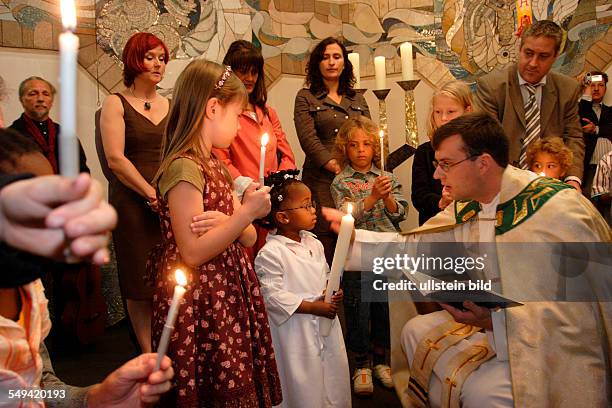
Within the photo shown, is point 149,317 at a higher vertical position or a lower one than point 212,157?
lower

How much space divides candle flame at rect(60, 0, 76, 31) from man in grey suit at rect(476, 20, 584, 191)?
3959mm

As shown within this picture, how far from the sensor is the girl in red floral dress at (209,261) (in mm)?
2389

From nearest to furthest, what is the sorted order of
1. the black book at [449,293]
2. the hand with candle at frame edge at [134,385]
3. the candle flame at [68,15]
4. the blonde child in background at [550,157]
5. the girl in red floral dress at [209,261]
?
the candle flame at [68,15]
the hand with candle at frame edge at [134,385]
the girl in red floral dress at [209,261]
the black book at [449,293]
the blonde child in background at [550,157]

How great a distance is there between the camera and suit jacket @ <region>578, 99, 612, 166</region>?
5742 millimetres

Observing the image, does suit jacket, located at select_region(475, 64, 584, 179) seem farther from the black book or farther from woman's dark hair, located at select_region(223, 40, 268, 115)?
the black book

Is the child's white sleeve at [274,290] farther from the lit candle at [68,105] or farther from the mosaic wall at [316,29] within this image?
the mosaic wall at [316,29]

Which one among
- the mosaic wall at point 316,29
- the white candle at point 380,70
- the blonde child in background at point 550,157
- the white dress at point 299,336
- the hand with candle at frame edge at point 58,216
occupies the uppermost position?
the mosaic wall at point 316,29

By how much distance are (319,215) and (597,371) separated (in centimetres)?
220

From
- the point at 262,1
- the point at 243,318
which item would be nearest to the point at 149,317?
the point at 243,318

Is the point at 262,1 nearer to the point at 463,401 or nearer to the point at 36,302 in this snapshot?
the point at 463,401

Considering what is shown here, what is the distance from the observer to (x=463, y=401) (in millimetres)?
2709

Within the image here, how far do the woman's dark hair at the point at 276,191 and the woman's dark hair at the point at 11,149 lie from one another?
2187mm

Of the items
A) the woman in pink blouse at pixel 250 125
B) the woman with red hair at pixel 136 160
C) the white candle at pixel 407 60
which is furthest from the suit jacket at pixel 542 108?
the woman with red hair at pixel 136 160

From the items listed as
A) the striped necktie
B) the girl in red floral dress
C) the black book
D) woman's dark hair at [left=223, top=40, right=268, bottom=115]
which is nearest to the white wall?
woman's dark hair at [left=223, top=40, right=268, bottom=115]
